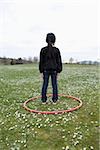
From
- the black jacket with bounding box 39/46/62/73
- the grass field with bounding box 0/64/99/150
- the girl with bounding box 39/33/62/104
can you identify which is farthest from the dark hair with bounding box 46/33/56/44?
the grass field with bounding box 0/64/99/150

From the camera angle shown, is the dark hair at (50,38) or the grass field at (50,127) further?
the dark hair at (50,38)

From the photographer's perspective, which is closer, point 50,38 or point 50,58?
point 50,38

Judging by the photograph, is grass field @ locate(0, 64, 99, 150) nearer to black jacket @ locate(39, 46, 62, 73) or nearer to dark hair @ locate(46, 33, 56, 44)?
black jacket @ locate(39, 46, 62, 73)

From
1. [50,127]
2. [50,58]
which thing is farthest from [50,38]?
[50,127]

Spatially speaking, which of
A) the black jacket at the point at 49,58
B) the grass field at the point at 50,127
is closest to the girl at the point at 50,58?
the black jacket at the point at 49,58

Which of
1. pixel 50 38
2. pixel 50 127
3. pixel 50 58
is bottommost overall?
pixel 50 127

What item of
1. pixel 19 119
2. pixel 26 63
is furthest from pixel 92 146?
pixel 26 63

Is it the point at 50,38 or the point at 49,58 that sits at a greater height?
the point at 50,38

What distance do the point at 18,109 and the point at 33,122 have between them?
2.35 m

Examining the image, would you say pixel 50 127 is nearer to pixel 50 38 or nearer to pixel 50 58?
pixel 50 58

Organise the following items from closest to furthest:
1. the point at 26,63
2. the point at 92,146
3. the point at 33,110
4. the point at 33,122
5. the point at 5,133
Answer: the point at 92,146 → the point at 5,133 → the point at 33,122 → the point at 33,110 → the point at 26,63

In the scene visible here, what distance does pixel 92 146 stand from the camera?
375 inches

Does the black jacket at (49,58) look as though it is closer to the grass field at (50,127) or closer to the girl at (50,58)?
the girl at (50,58)

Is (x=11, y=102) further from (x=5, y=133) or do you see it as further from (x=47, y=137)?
(x=47, y=137)
